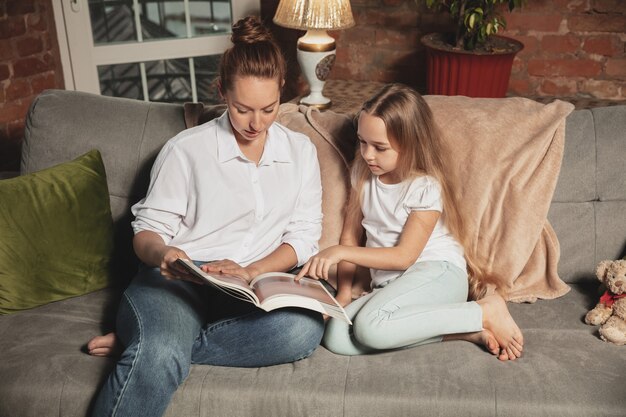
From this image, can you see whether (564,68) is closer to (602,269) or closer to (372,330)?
(602,269)

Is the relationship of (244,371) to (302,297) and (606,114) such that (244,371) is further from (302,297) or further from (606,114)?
(606,114)

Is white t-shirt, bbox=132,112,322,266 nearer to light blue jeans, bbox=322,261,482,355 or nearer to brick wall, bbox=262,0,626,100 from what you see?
light blue jeans, bbox=322,261,482,355

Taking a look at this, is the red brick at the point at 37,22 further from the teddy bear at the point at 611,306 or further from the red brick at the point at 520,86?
the teddy bear at the point at 611,306

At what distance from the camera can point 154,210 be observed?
1782 mm

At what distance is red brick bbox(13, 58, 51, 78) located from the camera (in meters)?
2.98

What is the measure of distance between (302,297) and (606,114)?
105 centimetres

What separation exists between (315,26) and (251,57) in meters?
1.06

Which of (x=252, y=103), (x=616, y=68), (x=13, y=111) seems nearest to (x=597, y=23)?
(x=616, y=68)

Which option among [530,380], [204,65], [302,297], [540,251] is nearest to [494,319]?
[530,380]

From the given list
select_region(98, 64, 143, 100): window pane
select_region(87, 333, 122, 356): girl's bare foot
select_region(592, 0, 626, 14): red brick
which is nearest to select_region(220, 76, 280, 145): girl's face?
select_region(87, 333, 122, 356): girl's bare foot

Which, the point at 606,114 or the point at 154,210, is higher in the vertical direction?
the point at 606,114

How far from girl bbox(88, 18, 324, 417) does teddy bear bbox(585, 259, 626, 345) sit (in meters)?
0.69

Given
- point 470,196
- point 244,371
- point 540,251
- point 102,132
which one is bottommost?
point 244,371

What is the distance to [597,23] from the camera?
305cm
